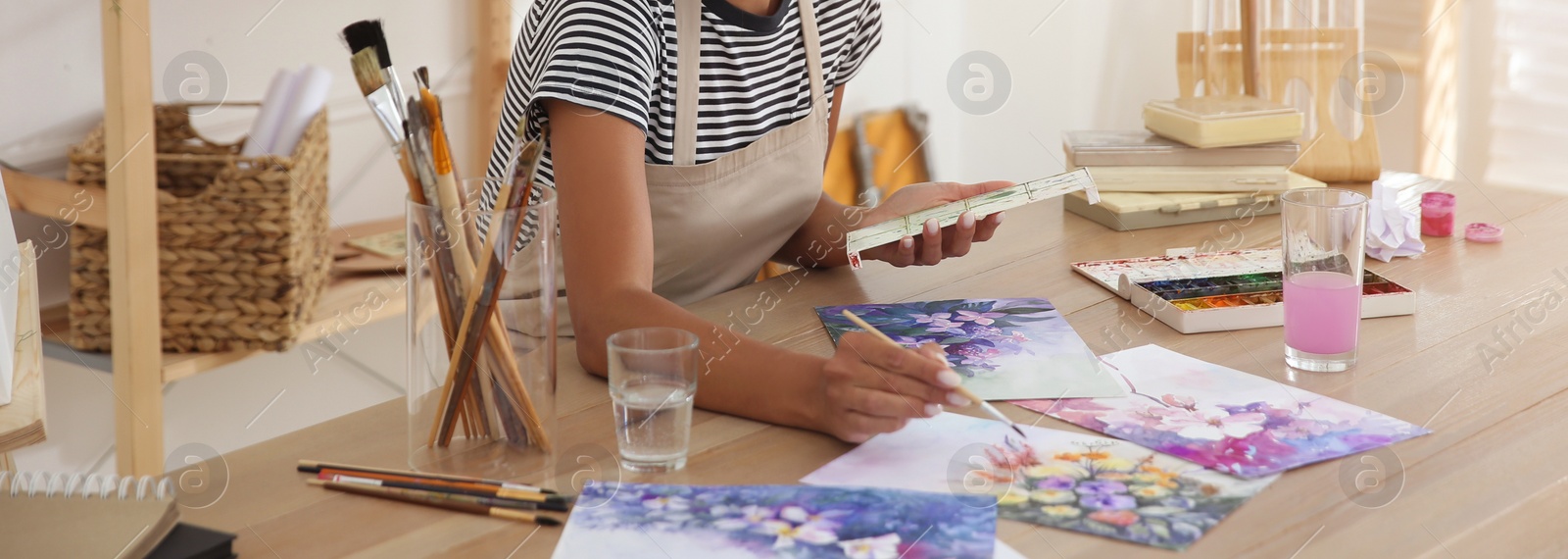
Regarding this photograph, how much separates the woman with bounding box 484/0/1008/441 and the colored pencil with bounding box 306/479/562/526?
133 mm

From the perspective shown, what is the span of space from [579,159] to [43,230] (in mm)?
1061

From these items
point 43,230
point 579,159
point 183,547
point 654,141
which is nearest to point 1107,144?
point 654,141

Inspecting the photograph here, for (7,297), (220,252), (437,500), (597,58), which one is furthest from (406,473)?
(220,252)

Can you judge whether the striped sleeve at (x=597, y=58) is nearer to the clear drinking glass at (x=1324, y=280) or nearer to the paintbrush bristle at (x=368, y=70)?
the paintbrush bristle at (x=368, y=70)

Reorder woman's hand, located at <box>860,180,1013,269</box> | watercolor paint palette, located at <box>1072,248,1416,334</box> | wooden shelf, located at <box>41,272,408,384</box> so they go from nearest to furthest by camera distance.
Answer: watercolor paint palette, located at <box>1072,248,1416,334</box> → woman's hand, located at <box>860,180,1013,269</box> → wooden shelf, located at <box>41,272,408,384</box>

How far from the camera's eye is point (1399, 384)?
0.89m

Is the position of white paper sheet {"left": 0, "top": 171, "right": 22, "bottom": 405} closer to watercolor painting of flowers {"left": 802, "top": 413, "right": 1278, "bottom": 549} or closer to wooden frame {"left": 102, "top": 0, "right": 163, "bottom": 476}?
wooden frame {"left": 102, "top": 0, "right": 163, "bottom": 476}

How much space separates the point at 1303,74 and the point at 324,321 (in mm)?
1374

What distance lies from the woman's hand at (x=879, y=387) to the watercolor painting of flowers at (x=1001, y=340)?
0.12 meters

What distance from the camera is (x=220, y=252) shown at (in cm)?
151

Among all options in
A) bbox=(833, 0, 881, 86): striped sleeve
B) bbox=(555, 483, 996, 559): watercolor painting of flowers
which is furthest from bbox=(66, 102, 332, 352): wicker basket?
bbox=(555, 483, 996, 559): watercolor painting of flowers

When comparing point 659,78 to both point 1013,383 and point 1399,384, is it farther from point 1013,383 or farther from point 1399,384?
point 1399,384

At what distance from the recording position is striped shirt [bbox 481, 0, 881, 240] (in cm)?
99

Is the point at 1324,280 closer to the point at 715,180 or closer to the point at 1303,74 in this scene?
the point at 715,180
